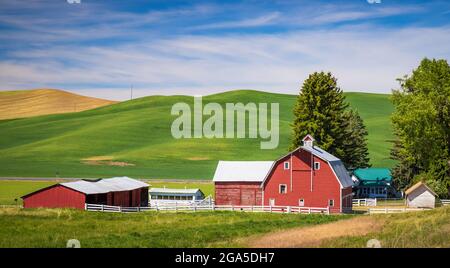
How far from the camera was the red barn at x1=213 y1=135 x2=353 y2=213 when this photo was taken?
2048 inches

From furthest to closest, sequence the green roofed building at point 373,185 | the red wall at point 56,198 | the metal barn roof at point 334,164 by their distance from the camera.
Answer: the green roofed building at point 373,185
the metal barn roof at point 334,164
the red wall at point 56,198

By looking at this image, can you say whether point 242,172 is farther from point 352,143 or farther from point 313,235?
Answer: point 313,235

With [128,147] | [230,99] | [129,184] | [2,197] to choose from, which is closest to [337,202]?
[129,184]

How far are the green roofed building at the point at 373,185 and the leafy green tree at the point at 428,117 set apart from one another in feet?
60.6

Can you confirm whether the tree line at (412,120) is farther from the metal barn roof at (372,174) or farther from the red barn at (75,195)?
the red barn at (75,195)

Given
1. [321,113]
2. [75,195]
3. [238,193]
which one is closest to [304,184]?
[238,193]

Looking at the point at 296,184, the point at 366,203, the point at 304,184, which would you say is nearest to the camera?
the point at 304,184

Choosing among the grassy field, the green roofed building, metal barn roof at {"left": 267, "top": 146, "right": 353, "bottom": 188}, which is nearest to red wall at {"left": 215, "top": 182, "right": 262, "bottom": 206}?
metal barn roof at {"left": 267, "top": 146, "right": 353, "bottom": 188}

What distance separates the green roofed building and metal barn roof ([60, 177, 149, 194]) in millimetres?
30003

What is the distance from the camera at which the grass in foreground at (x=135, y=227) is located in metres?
27.0

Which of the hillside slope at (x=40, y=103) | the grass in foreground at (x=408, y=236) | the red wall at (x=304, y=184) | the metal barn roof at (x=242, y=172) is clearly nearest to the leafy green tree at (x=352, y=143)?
the metal barn roof at (x=242, y=172)

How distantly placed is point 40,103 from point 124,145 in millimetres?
26441

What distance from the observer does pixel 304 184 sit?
52.8m
